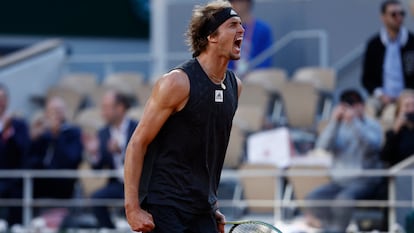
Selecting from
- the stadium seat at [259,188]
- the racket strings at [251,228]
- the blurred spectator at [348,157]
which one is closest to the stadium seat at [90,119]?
the stadium seat at [259,188]

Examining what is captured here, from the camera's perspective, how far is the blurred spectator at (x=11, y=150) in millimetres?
14086

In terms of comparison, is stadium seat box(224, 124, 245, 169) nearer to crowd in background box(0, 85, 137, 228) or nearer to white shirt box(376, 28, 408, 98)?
crowd in background box(0, 85, 137, 228)

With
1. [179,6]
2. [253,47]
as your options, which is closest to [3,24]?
[179,6]

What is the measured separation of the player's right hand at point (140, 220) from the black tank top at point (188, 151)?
114 millimetres

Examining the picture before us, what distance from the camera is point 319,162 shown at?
12.8 meters

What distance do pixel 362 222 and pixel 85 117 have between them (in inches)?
187

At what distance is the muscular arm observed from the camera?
687 cm

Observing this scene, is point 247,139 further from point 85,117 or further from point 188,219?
point 188,219

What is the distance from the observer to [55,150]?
14000mm

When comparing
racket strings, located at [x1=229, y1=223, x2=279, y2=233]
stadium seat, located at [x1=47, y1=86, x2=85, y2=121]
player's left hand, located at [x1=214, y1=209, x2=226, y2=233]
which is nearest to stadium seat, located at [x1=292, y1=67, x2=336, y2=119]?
stadium seat, located at [x1=47, y1=86, x2=85, y2=121]

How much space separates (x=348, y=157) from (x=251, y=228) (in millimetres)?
5478

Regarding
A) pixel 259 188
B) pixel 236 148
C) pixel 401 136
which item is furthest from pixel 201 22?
pixel 236 148

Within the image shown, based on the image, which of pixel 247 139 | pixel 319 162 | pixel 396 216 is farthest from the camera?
pixel 247 139

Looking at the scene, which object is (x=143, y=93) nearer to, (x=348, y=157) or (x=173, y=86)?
(x=348, y=157)
